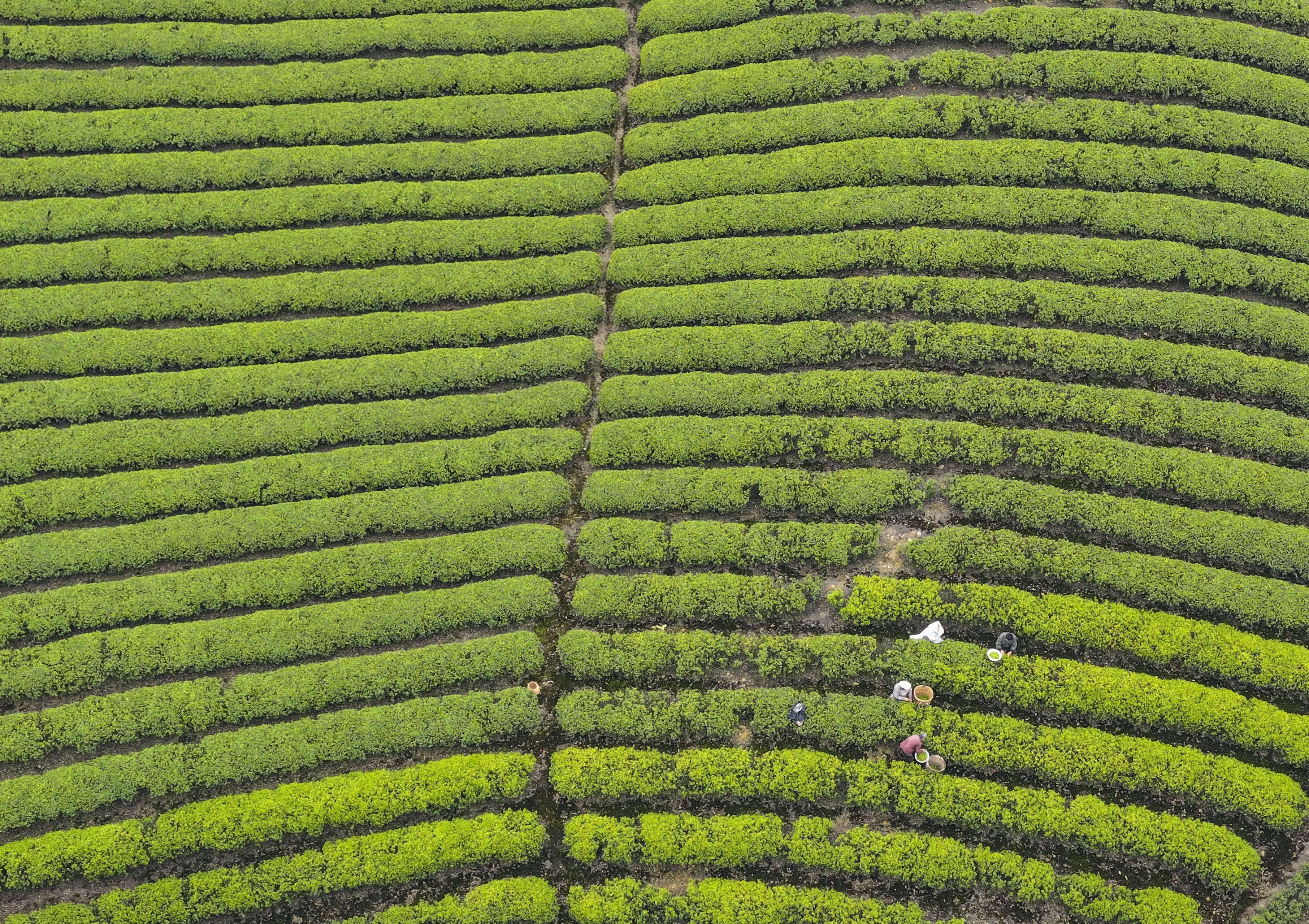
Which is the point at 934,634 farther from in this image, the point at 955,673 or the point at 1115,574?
the point at 1115,574

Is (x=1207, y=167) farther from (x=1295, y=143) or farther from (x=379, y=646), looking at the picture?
(x=379, y=646)

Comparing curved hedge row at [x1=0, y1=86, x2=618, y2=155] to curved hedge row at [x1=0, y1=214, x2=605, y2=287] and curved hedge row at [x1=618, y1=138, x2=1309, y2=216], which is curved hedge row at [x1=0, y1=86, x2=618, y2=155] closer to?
curved hedge row at [x1=618, y1=138, x2=1309, y2=216]

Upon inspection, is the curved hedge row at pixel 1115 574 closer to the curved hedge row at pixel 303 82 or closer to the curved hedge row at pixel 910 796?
the curved hedge row at pixel 910 796

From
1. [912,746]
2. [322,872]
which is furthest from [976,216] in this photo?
[322,872]

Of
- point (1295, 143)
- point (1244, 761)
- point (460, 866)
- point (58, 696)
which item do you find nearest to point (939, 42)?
point (1295, 143)

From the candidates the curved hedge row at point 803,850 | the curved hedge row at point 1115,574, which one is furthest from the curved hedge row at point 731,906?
the curved hedge row at point 1115,574

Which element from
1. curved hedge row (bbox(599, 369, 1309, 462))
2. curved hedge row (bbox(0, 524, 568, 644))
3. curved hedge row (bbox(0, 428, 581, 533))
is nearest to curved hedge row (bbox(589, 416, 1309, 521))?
curved hedge row (bbox(599, 369, 1309, 462))
